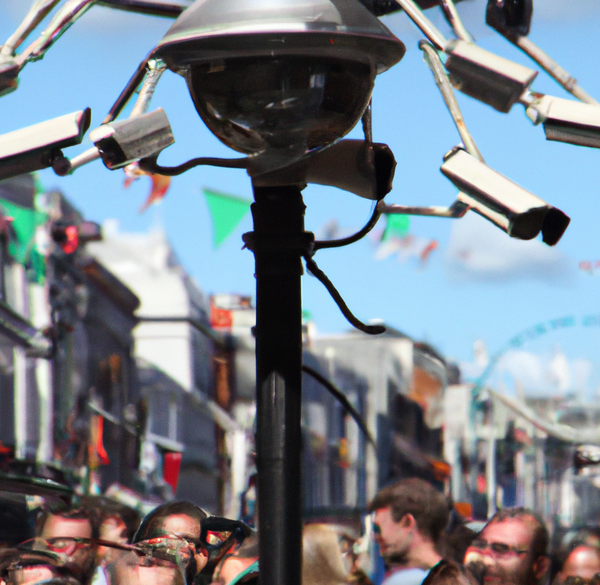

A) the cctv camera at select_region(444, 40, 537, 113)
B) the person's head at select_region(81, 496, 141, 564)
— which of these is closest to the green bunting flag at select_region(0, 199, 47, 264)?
the person's head at select_region(81, 496, 141, 564)

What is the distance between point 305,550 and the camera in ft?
9.73

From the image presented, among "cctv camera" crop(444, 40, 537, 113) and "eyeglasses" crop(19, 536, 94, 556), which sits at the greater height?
"cctv camera" crop(444, 40, 537, 113)

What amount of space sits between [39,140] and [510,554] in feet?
8.97

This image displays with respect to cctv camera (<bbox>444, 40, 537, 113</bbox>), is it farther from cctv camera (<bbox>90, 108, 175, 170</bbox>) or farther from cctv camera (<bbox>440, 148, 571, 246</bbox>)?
cctv camera (<bbox>90, 108, 175, 170</bbox>)

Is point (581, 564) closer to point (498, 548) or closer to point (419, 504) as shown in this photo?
point (498, 548)

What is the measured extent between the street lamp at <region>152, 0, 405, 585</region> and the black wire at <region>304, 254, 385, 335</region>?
0.09 meters

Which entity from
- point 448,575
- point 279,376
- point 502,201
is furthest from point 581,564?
point 502,201

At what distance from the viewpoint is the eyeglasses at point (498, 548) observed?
3.74 m

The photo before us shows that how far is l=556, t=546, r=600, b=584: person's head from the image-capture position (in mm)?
4133

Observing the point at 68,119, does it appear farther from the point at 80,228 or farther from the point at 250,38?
the point at 80,228

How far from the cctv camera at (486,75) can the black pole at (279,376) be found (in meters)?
0.37

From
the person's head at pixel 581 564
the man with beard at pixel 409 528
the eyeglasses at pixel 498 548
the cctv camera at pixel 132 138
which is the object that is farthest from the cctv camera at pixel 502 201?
the person's head at pixel 581 564

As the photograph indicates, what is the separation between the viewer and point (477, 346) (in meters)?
52.8

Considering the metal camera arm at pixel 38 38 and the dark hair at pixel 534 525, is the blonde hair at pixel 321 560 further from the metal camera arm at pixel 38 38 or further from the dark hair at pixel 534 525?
the metal camera arm at pixel 38 38
